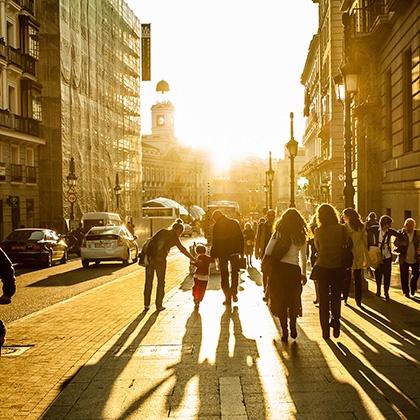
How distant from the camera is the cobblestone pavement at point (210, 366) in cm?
592

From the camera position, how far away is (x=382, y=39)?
24359 millimetres

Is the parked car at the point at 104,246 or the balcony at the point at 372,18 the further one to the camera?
the parked car at the point at 104,246

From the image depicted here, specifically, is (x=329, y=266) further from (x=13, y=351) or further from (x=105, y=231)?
(x=105, y=231)

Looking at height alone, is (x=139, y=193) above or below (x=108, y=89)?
below

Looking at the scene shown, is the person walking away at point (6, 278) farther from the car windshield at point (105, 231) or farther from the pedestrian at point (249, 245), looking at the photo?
the car windshield at point (105, 231)

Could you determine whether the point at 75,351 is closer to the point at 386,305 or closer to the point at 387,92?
the point at 386,305

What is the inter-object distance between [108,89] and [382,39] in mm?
32006

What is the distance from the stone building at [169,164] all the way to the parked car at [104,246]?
9628 cm

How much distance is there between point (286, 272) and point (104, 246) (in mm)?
16799

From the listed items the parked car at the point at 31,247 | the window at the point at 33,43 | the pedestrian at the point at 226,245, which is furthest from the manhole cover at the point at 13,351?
the window at the point at 33,43

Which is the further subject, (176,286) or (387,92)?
(387,92)

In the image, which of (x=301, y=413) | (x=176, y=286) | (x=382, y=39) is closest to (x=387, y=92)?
(x=382, y=39)

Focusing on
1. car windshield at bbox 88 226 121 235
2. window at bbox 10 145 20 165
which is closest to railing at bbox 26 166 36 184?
window at bbox 10 145 20 165

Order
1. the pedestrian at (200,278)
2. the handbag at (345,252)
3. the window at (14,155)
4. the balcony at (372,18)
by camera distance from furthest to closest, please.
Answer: the window at (14,155) → the balcony at (372,18) → the pedestrian at (200,278) → the handbag at (345,252)
